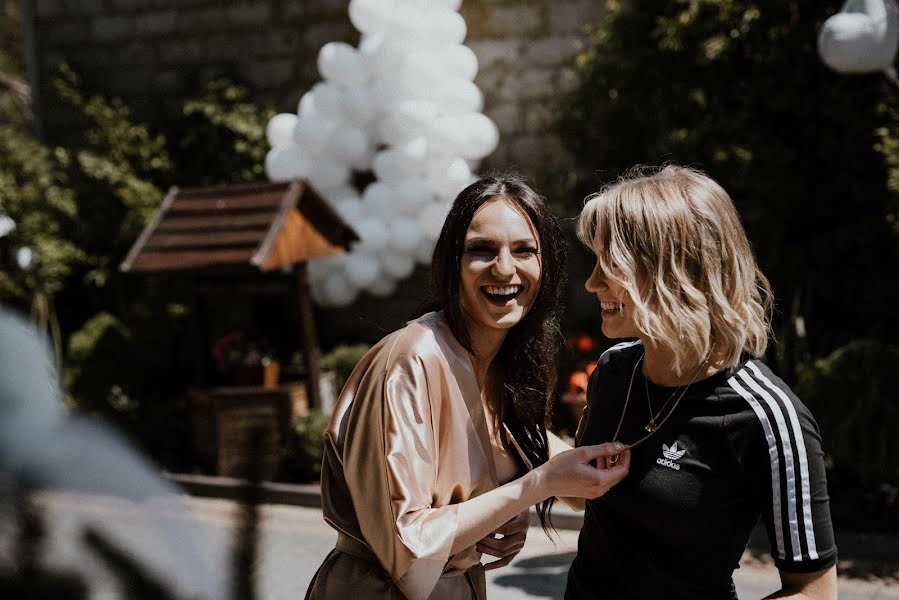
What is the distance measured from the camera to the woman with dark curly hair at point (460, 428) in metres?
1.63

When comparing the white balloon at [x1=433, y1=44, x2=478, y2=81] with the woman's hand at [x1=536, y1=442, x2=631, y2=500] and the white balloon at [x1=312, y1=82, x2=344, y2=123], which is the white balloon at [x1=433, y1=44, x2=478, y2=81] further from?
the woman's hand at [x1=536, y1=442, x2=631, y2=500]

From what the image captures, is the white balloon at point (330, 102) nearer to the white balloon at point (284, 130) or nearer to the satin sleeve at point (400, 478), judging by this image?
the white balloon at point (284, 130)

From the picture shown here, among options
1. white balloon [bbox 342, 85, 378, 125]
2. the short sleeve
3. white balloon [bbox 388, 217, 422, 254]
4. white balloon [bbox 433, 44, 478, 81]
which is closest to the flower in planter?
white balloon [bbox 388, 217, 422, 254]

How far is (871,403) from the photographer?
5195mm

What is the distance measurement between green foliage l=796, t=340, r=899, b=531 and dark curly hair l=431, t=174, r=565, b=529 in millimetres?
3685

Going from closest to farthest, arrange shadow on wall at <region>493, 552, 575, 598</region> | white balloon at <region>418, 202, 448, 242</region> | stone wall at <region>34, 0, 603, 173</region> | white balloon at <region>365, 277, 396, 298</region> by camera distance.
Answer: shadow on wall at <region>493, 552, 575, 598</region>, white balloon at <region>418, 202, 448, 242</region>, white balloon at <region>365, 277, 396, 298</region>, stone wall at <region>34, 0, 603, 173</region>

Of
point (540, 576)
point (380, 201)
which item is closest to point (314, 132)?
point (380, 201)

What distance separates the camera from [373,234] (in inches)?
306

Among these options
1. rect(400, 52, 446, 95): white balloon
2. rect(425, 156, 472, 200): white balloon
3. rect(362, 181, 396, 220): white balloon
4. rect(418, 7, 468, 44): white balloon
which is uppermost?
rect(418, 7, 468, 44): white balloon

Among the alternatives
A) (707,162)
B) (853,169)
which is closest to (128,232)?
(707,162)

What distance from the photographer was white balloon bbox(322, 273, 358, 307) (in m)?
8.16

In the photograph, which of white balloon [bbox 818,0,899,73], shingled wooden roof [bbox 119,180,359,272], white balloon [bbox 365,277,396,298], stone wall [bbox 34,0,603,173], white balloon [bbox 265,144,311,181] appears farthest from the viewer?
stone wall [bbox 34,0,603,173]

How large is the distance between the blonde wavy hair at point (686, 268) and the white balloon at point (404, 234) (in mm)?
6003

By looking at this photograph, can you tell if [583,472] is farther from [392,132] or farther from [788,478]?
[392,132]
